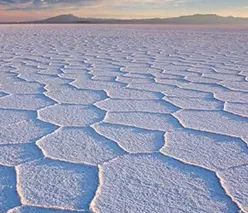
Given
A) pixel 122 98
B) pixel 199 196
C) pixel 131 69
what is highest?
pixel 199 196

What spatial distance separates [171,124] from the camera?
1.67m

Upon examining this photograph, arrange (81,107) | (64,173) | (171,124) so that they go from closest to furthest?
1. (64,173)
2. (171,124)
3. (81,107)

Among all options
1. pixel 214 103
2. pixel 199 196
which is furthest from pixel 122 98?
pixel 199 196

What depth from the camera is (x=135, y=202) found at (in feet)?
3.33

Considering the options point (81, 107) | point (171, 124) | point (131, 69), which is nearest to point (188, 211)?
point (171, 124)

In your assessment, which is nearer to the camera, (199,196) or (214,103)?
(199,196)

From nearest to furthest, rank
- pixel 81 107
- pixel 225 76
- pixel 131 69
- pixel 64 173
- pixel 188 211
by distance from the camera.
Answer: pixel 188 211
pixel 64 173
pixel 81 107
pixel 225 76
pixel 131 69

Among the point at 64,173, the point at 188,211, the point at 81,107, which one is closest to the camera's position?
the point at 188,211

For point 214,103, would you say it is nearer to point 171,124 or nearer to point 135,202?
point 171,124

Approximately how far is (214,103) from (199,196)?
41.6 inches

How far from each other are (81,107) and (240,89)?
100 centimetres

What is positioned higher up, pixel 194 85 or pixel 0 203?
pixel 0 203

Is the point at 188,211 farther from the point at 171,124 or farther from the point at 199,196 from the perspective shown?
the point at 171,124

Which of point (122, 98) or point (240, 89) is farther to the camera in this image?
point (240, 89)
